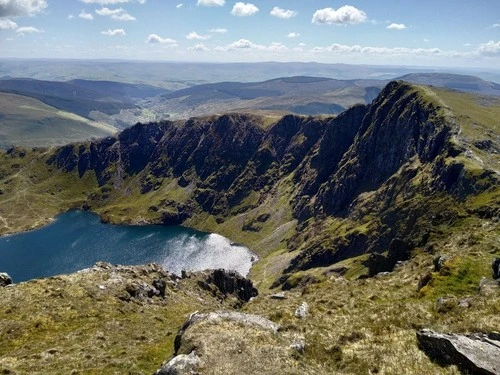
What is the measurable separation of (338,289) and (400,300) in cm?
1666

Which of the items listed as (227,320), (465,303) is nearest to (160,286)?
(227,320)

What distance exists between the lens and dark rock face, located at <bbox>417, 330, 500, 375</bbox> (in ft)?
89.6

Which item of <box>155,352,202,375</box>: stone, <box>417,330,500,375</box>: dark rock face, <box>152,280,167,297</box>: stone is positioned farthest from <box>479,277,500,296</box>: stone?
<box>152,280,167,297</box>: stone

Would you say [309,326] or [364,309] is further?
[364,309]

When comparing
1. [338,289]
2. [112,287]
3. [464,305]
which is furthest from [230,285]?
[464,305]

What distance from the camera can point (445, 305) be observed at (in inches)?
1649

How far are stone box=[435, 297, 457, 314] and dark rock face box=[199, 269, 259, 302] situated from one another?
241 ft

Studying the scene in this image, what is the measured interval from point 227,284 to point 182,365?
3639 inches

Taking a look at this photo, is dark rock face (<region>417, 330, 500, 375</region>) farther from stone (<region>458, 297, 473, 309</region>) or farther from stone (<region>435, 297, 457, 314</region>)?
stone (<region>458, 297, 473, 309</region>)

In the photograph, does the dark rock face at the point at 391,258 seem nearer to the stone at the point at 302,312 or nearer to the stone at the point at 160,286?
the stone at the point at 160,286

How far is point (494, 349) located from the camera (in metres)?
28.5

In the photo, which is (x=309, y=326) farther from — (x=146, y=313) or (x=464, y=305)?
(x=146, y=313)

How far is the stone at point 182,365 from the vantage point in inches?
1249

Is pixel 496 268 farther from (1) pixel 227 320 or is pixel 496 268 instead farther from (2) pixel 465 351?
(1) pixel 227 320
